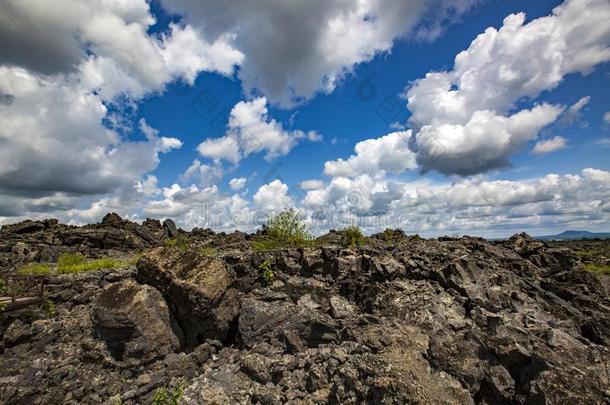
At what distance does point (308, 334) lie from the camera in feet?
49.4

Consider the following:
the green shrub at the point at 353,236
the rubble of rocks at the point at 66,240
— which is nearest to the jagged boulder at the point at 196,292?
the green shrub at the point at 353,236

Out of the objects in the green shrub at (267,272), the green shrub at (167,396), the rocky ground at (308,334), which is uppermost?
the green shrub at (267,272)

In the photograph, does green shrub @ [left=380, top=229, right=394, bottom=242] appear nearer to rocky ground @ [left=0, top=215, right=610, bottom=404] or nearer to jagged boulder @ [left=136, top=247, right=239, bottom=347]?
rocky ground @ [left=0, top=215, right=610, bottom=404]

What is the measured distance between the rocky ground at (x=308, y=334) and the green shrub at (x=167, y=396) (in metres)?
0.10

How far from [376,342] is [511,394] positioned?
4449 mm

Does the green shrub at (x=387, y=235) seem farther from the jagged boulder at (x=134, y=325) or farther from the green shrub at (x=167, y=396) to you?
the green shrub at (x=167, y=396)

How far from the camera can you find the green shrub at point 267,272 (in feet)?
59.0

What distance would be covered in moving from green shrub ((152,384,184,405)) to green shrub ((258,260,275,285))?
21.9 ft

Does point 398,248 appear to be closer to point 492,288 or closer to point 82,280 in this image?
point 492,288

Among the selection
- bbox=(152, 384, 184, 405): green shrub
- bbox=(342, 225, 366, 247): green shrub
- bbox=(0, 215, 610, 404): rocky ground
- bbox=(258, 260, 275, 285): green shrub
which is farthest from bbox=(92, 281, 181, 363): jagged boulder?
bbox=(342, 225, 366, 247): green shrub

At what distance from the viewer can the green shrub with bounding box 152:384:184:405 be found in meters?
11.4

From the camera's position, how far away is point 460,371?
1160cm

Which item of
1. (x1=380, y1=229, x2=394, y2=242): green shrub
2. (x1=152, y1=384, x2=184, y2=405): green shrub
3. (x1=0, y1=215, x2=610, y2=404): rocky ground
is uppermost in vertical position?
(x1=380, y1=229, x2=394, y2=242): green shrub

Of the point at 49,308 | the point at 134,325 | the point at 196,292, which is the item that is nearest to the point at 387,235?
the point at 196,292
